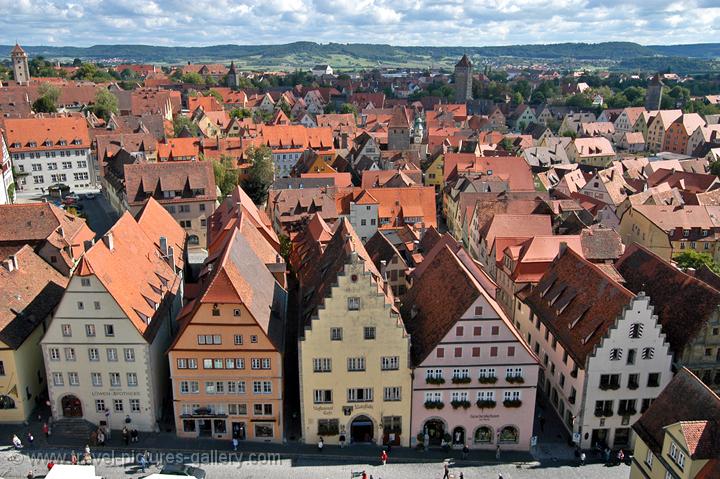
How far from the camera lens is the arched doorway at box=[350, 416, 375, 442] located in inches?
2000

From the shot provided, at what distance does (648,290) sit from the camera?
56.4 meters

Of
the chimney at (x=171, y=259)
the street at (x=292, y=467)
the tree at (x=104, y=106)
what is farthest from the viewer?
the tree at (x=104, y=106)

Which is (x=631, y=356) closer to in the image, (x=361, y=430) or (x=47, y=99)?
(x=361, y=430)

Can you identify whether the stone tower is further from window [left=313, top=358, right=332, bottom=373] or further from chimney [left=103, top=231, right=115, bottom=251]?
window [left=313, top=358, right=332, bottom=373]

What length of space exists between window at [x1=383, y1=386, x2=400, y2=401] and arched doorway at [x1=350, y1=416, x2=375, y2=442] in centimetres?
289

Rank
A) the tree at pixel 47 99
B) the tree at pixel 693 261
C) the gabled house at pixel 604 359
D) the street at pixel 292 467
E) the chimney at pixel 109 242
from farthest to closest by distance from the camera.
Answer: the tree at pixel 47 99 < the tree at pixel 693 261 < the chimney at pixel 109 242 < the gabled house at pixel 604 359 < the street at pixel 292 467

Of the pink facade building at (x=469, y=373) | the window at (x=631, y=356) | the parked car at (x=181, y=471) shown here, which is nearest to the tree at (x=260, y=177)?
the pink facade building at (x=469, y=373)

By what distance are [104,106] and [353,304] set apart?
154 metres

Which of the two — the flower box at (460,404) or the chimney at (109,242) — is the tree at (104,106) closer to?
the chimney at (109,242)

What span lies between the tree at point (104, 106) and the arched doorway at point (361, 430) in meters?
147

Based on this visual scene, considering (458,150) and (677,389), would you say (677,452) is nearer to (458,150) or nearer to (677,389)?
(677,389)

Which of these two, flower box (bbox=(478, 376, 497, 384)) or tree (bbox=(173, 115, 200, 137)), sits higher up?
tree (bbox=(173, 115, 200, 137))

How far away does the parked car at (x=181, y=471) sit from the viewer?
45291 millimetres

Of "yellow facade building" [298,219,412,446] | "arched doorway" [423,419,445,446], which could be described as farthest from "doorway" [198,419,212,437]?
"arched doorway" [423,419,445,446]
